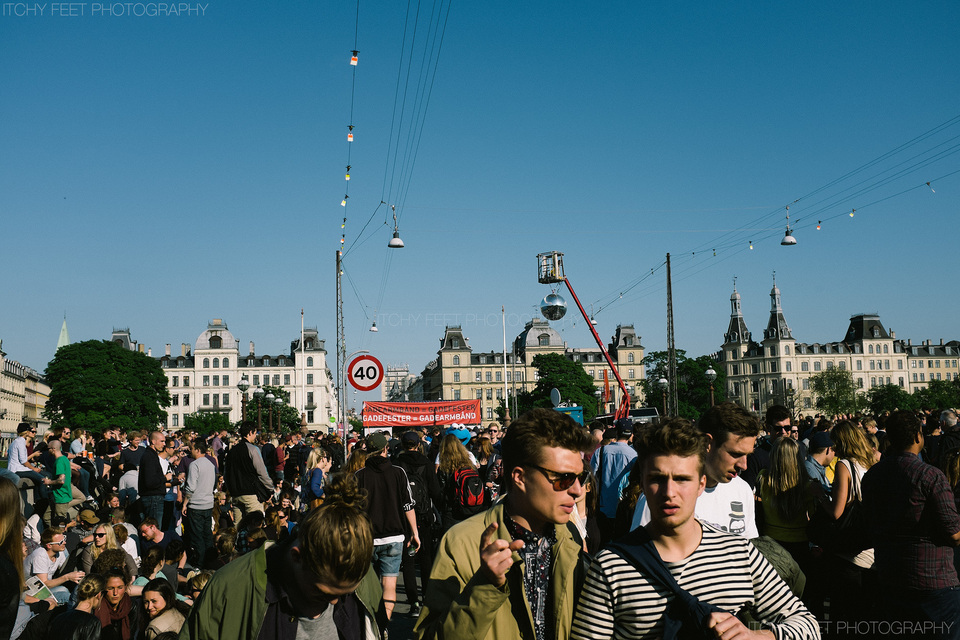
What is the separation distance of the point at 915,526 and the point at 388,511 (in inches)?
181

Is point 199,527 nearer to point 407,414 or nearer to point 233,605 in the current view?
point 233,605

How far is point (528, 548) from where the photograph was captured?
2.91m

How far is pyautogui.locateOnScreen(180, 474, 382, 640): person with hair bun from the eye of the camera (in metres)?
2.72

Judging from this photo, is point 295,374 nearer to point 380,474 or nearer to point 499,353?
point 499,353

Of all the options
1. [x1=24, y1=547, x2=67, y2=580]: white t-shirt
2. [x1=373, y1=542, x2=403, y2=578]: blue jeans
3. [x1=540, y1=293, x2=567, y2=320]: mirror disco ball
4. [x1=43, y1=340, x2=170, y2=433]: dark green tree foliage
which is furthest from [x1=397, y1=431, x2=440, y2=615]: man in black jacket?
[x1=43, y1=340, x2=170, y2=433]: dark green tree foliage

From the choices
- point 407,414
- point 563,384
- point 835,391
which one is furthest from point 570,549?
point 835,391

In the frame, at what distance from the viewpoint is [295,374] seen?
431ft

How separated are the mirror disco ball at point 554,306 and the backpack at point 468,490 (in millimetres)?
A: 13760

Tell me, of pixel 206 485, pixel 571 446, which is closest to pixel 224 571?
pixel 571 446

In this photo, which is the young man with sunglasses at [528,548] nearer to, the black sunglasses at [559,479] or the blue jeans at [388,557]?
the black sunglasses at [559,479]

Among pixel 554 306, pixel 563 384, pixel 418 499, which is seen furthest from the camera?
pixel 563 384

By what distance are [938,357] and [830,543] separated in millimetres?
170301

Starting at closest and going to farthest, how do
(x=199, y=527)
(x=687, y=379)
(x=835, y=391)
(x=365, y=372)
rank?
(x=199, y=527) < (x=365, y=372) < (x=687, y=379) < (x=835, y=391)

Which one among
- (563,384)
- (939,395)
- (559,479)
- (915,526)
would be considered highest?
(559,479)
